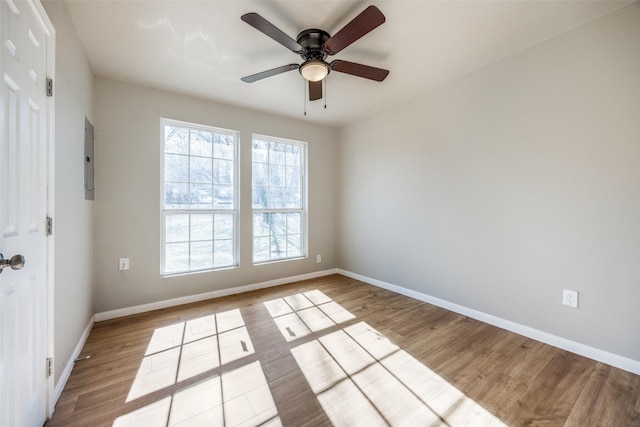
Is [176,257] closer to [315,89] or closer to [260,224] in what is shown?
[260,224]

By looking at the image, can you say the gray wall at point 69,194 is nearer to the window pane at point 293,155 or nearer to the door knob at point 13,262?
the door knob at point 13,262

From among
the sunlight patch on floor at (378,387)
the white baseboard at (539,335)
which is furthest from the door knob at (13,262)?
the white baseboard at (539,335)

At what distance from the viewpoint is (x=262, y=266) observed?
12.0 ft

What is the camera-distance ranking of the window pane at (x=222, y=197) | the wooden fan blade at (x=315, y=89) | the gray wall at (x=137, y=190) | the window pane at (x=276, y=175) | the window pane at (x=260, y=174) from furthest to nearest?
the window pane at (x=276, y=175)
the window pane at (x=260, y=174)
the window pane at (x=222, y=197)
the gray wall at (x=137, y=190)
the wooden fan blade at (x=315, y=89)

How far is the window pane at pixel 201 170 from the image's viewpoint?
3.19m

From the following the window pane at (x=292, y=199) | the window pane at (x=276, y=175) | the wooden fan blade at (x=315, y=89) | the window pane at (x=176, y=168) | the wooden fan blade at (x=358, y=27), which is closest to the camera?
the wooden fan blade at (x=358, y=27)

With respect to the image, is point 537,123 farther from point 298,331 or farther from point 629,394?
point 298,331

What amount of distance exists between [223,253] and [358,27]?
291 centimetres

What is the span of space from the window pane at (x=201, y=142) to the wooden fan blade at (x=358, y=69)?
1.95 m

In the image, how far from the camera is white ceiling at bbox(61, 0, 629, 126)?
1793 millimetres

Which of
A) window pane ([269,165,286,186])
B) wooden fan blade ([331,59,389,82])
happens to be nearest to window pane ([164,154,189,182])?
window pane ([269,165,286,186])

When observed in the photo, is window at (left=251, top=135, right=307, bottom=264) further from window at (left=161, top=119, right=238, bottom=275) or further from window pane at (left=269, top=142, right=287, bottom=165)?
window at (left=161, top=119, right=238, bottom=275)

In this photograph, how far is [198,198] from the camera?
3234 millimetres

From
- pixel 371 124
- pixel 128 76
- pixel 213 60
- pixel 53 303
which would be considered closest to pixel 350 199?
pixel 371 124
